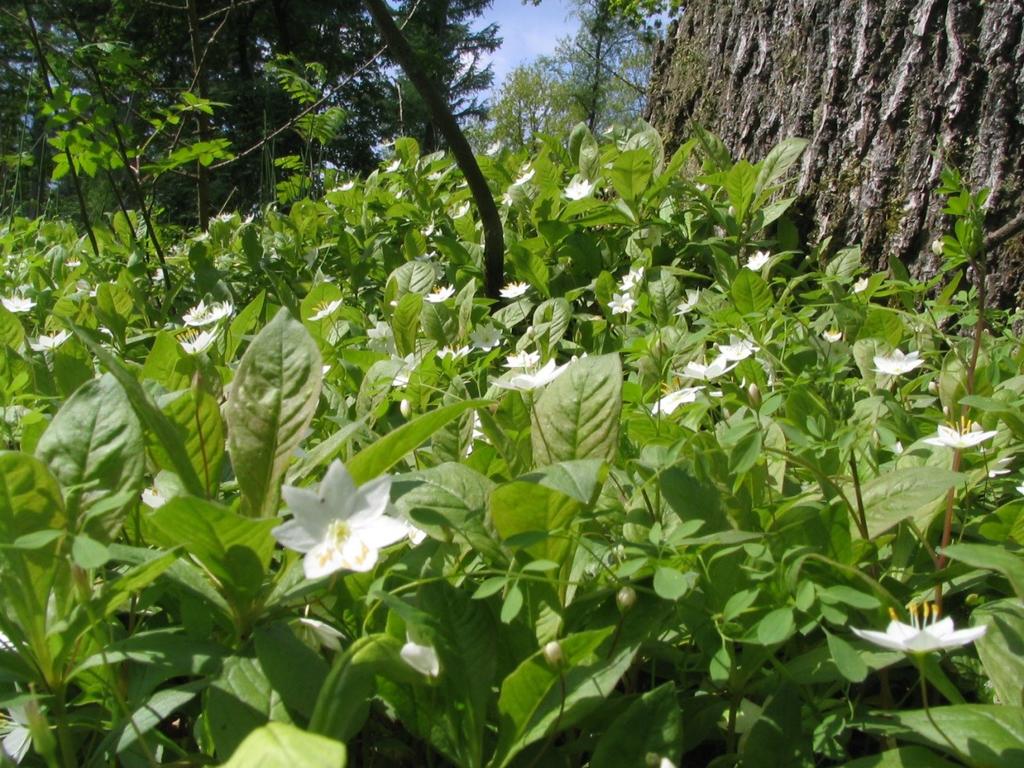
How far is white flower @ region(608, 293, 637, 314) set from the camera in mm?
2307

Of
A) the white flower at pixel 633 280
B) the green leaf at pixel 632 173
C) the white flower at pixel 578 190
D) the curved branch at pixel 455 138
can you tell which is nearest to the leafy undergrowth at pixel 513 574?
the white flower at pixel 633 280

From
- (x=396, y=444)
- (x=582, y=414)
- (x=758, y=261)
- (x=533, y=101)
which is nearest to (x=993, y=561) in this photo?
(x=582, y=414)

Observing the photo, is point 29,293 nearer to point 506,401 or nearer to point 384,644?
point 506,401

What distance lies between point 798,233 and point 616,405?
186cm

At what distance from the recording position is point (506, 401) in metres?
1.51

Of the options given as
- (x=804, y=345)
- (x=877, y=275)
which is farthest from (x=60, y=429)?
(x=877, y=275)

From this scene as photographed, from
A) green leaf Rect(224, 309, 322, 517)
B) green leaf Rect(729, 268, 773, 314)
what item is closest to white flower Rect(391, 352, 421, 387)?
green leaf Rect(224, 309, 322, 517)

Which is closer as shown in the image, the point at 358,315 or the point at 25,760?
the point at 25,760

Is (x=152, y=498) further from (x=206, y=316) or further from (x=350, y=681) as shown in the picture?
(x=206, y=316)

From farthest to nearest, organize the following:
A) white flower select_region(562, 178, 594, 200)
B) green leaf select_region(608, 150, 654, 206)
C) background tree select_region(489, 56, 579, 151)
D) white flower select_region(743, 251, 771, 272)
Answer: background tree select_region(489, 56, 579, 151), white flower select_region(562, 178, 594, 200), green leaf select_region(608, 150, 654, 206), white flower select_region(743, 251, 771, 272)

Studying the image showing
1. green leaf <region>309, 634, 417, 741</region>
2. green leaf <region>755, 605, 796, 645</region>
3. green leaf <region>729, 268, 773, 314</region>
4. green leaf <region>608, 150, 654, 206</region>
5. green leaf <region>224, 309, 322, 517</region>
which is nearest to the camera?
green leaf <region>309, 634, 417, 741</region>

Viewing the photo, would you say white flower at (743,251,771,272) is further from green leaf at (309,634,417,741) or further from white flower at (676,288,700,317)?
green leaf at (309,634,417,741)

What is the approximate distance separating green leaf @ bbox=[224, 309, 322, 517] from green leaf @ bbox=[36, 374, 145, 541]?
0.13 m

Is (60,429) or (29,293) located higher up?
(29,293)
